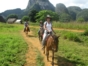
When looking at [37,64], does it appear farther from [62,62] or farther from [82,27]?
[82,27]

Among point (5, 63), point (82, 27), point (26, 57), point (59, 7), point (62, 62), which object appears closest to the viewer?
point (5, 63)

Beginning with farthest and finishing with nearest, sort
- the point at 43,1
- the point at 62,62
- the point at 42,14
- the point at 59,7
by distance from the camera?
the point at 43,1 < the point at 59,7 < the point at 42,14 < the point at 62,62

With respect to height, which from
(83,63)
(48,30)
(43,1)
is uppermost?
(43,1)

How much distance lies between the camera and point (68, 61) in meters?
11.9

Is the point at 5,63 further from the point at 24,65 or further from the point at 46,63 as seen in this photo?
the point at 46,63

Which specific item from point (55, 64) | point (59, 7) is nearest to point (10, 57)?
point (55, 64)

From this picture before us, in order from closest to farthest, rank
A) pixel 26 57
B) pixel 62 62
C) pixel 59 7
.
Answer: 1. pixel 62 62
2. pixel 26 57
3. pixel 59 7

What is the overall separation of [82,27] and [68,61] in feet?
60.4

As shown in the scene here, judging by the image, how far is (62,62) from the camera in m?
11.6

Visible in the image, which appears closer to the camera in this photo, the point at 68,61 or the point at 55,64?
the point at 55,64

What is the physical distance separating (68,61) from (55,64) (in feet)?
4.01

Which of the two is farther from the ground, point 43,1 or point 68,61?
point 43,1

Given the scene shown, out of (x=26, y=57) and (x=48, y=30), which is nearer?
(x=48, y=30)

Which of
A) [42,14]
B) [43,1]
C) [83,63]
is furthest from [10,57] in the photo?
[43,1]
